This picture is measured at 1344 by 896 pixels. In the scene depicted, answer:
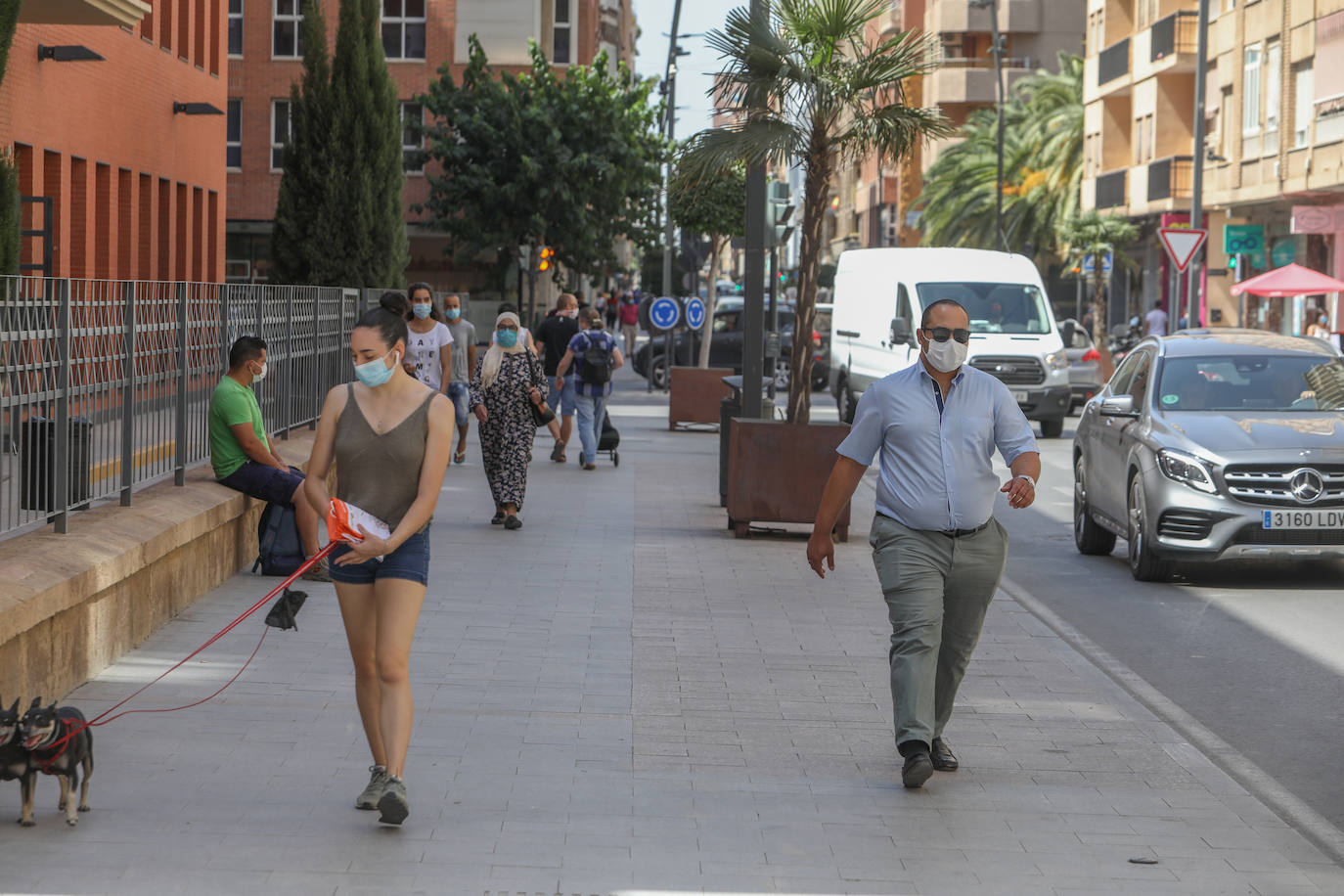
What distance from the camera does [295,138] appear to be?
2784 cm

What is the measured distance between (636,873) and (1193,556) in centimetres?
767

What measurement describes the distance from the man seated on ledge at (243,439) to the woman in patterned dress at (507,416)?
316 cm

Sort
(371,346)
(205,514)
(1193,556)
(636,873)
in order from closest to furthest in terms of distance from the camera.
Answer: (636,873) < (371,346) < (205,514) < (1193,556)

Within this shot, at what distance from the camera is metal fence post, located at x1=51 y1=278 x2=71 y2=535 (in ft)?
28.6

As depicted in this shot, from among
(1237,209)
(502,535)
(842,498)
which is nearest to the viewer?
(842,498)

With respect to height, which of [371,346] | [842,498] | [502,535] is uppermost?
[371,346]

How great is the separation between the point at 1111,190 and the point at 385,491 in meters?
49.0

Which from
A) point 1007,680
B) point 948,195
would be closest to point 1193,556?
point 1007,680

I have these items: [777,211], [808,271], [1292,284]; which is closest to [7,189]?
[808,271]

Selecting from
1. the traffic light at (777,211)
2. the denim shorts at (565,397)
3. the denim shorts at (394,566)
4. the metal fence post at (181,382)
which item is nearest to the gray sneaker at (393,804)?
the denim shorts at (394,566)

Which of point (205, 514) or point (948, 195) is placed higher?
point (948, 195)

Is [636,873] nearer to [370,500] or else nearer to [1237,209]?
[370,500]

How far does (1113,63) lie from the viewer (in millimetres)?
54000

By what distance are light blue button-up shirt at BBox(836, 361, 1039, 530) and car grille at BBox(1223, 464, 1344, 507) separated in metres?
5.80
